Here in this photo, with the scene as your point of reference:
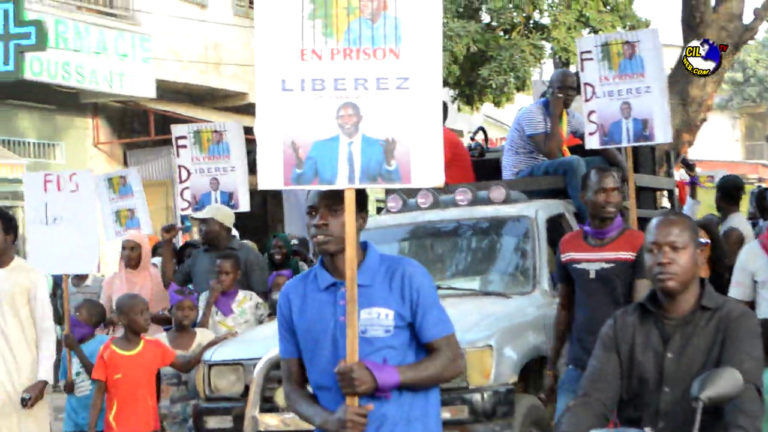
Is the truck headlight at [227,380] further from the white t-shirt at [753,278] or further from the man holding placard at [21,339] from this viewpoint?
the white t-shirt at [753,278]

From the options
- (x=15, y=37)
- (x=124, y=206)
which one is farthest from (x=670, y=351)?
(x=15, y=37)

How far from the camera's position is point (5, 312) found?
24.8 feet

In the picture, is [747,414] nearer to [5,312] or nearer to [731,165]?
[5,312]

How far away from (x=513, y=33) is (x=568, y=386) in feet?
41.8

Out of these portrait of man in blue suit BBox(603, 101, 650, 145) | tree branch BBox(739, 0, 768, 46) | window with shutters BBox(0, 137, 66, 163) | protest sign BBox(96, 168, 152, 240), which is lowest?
protest sign BBox(96, 168, 152, 240)

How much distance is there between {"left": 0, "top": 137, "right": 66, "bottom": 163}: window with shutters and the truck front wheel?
13.4 metres

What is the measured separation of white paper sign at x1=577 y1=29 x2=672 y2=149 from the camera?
31.2ft

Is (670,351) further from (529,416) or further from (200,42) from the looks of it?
(200,42)

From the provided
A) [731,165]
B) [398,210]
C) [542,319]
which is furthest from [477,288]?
[731,165]

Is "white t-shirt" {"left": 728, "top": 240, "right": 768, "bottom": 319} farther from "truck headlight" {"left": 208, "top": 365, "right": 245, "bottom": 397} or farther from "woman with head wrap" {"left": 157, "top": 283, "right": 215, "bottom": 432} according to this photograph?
"woman with head wrap" {"left": 157, "top": 283, "right": 215, "bottom": 432}

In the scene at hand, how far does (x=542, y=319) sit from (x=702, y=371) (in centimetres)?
381

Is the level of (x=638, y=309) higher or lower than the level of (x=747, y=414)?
higher

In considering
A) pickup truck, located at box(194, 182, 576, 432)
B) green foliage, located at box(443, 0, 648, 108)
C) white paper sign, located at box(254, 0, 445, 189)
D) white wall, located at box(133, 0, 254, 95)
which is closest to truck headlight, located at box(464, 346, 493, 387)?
pickup truck, located at box(194, 182, 576, 432)

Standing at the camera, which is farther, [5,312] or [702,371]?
[5,312]
